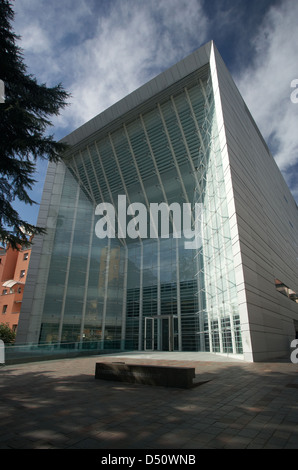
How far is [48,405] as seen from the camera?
4859mm

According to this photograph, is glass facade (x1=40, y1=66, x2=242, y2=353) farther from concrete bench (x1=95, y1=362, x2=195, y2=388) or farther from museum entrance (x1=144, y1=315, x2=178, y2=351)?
concrete bench (x1=95, y1=362, x2=195, y2=388)

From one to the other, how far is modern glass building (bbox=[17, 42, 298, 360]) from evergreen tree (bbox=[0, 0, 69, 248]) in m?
10.1

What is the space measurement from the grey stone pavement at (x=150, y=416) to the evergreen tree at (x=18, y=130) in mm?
5761

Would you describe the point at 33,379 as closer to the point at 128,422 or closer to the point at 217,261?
the point at 128,422

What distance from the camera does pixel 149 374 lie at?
278 inches

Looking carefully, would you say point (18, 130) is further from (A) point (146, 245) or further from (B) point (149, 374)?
(A) point (146, 245)

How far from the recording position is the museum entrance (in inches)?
912

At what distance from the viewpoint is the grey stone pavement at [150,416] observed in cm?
309
